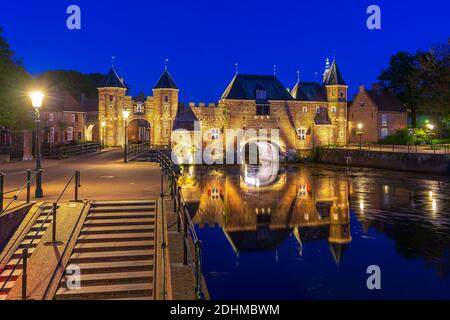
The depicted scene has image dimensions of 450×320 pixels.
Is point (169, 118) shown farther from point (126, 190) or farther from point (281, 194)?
Result: point (126, 190)

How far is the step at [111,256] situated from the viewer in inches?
372

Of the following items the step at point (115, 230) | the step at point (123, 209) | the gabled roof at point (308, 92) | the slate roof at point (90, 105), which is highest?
the gabled roof at point (308, 92)

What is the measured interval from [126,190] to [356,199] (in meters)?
12.8

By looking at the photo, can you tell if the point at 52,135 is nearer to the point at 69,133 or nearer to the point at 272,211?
the point at 69,133

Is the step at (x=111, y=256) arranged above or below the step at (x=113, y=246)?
below

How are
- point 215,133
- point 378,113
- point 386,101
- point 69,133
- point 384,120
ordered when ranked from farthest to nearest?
point 386,101 → point 384,120 → point 378,113 → point 215,133 → point 69,133

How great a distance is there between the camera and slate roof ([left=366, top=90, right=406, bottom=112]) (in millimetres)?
56188

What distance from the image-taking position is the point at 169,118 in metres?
53.9

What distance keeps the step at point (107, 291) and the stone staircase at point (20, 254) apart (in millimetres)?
Answer: 1145

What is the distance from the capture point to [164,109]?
53.9m

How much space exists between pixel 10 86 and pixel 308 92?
4185cm

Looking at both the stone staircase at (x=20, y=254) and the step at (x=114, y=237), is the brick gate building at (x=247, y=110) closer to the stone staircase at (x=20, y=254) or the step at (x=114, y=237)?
the stone staircase at (x=20, y=254)

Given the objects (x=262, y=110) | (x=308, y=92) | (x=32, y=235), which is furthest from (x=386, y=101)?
(x=32, y=235)

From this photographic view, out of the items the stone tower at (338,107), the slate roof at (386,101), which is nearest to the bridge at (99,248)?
the stone tower at (338,107)
